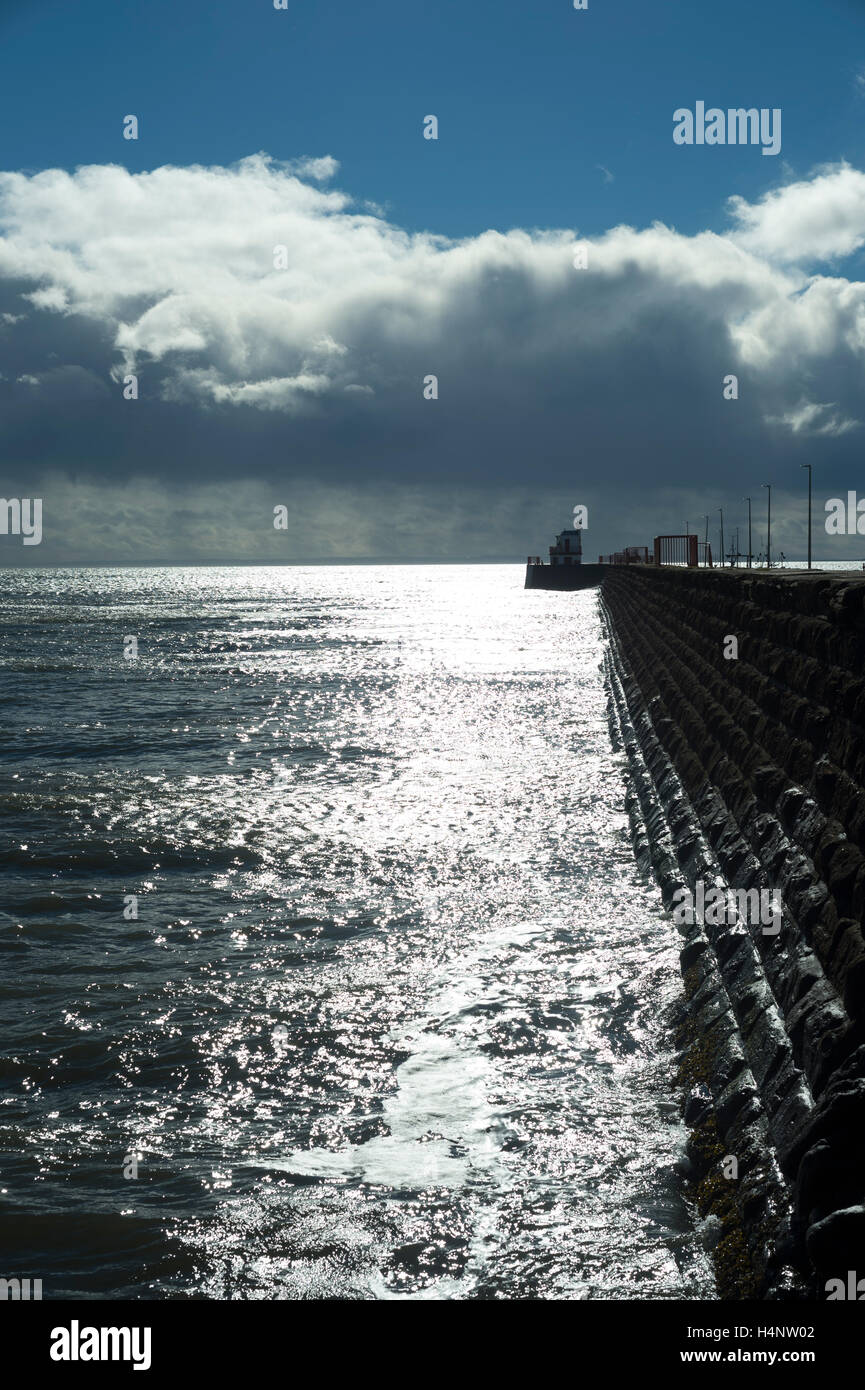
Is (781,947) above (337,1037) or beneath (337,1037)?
above

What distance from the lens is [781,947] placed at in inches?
247

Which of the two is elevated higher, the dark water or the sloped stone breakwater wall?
the sloped stone breakwater wall

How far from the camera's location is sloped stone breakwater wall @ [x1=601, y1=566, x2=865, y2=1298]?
4.34 metres

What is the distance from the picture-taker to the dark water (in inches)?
209

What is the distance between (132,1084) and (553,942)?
159 inches

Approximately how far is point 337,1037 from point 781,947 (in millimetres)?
3327

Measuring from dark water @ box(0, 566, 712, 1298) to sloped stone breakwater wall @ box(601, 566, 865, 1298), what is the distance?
35 cm

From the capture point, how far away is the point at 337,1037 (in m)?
7.81

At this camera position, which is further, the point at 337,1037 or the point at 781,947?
the point at 337,1037

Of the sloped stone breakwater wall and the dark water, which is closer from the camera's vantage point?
the sloped stone breakwater wall

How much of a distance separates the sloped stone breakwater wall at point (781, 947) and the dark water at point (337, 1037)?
0.35m

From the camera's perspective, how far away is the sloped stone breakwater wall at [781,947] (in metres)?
4.34
